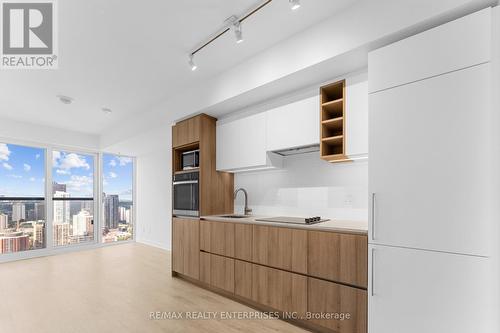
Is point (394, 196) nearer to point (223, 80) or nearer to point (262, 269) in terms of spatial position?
point (262, 269)

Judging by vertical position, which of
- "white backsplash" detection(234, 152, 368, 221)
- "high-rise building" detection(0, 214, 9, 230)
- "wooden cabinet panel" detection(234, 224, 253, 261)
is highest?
"white backsplash" detection(234, 152, 368, 221)

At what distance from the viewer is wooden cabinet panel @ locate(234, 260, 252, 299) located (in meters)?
2.75

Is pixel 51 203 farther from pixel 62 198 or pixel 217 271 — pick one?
pixel 217 271

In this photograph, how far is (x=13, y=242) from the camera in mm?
4855

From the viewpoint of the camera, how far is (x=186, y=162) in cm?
374

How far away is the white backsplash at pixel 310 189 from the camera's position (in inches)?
101

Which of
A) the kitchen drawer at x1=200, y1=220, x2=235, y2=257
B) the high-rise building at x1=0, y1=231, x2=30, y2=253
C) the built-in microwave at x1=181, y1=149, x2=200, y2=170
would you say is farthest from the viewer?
the high-rise building at x1=0, y1=231, x2=30, y2=253

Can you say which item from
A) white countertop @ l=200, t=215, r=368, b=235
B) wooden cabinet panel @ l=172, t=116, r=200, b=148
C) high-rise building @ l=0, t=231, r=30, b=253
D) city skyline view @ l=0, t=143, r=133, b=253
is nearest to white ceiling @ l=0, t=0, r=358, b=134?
wooden cabinet panel @ l=172, t=116, r=200, b=148

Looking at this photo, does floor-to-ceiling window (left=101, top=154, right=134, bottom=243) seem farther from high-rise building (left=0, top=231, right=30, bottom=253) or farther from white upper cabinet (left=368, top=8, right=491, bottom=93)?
white upper cabinet (left=368, top=8, right=491, bottom=93)

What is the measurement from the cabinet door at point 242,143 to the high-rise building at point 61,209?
4.29 m

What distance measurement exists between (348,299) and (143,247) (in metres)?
5.24

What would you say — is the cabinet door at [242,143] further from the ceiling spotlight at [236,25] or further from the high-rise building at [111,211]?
the high-rise building at [111,211]

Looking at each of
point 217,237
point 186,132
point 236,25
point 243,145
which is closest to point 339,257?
point 217,237

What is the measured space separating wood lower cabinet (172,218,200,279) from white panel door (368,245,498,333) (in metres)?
2.25
